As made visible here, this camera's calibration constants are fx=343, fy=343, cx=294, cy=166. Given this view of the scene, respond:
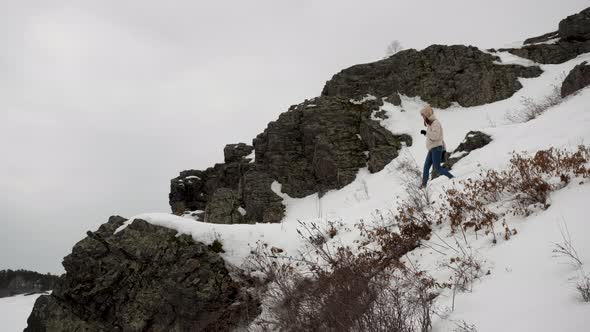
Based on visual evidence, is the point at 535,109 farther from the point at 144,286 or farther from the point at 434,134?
the point at 144,286

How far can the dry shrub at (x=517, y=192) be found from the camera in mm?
4378

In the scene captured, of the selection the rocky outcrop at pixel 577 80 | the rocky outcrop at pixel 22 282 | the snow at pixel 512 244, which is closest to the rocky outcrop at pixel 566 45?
the rocky outcrop at pixel 577 80

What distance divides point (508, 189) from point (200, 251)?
5437 millimetres

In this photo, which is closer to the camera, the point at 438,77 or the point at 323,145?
the point at 323,145

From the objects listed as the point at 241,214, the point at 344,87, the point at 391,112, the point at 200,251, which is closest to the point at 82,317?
the point at 200,251

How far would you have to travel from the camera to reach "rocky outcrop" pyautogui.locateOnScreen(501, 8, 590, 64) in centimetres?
2434

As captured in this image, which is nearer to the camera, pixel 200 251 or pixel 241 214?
pixel 200 251

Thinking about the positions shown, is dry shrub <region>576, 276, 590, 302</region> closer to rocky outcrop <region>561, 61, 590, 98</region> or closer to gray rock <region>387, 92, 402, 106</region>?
rocky outcrop <region>561, 61, 590, 98</region>

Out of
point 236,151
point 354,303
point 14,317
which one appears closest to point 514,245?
point 354,303

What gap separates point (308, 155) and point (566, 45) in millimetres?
20455

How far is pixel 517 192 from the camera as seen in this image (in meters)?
4.84

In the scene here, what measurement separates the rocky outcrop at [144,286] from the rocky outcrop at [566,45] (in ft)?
93.7

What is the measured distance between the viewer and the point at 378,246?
216 inches

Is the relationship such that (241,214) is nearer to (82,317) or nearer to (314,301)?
(82,317)
